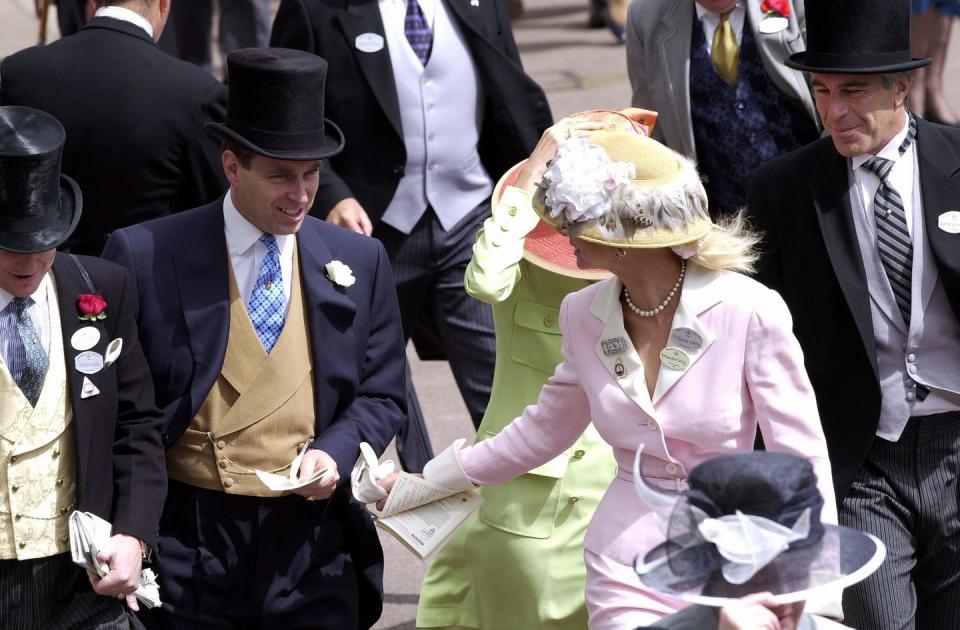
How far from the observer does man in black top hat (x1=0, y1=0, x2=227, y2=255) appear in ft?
18.0

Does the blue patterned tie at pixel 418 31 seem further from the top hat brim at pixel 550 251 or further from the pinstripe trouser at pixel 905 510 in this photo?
the pinstripe trouser at pixel 905 510

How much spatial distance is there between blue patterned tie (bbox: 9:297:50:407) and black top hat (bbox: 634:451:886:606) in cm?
157

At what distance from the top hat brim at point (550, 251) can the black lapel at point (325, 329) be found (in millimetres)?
606

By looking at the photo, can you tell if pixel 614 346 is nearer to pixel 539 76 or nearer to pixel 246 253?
pixel 246 253

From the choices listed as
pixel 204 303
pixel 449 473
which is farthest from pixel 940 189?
pixel 204 303

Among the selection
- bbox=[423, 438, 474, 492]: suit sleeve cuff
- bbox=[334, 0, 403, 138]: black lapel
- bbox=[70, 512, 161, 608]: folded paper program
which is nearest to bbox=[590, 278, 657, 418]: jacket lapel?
bbox=[423, 438, 474, 492]: suit sleeve cuff

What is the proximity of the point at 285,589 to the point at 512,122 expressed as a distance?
7.40 feet

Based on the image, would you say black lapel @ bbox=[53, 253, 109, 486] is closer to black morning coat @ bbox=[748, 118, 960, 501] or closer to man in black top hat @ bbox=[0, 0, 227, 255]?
man in black top hat @ bbox=[0, 0, 227, 255]

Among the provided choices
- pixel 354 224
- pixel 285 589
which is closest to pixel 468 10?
pixel 354 224

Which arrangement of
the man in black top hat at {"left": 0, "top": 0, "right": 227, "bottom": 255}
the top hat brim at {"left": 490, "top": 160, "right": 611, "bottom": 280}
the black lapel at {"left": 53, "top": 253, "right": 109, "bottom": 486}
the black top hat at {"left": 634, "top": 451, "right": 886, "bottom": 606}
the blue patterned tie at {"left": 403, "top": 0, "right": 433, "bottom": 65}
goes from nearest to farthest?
the black top hat at {"left": 634, "top": 451, "right": 886, "bottom": 606} < the black lapel at {"left": 53, "top": 253, "right": 109, "bottom": 486} < the top hat brim at {"left": 490, "top": 160, "right": 611, "bottom": 280} < the man in black top hat at {"left": 0, "top": 0, "right": 227, "bottom": 255} < the blue patterned tie at {"left": 403, "top": 0, "right": 433, "bottom": 65}

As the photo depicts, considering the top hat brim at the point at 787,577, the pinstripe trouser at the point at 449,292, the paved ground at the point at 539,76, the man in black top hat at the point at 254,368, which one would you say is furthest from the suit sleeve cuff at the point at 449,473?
the paved ground at the point at 539,76

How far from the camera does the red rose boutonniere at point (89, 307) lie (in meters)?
4.19

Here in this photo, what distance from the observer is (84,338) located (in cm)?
416

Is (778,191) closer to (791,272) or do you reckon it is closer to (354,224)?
(791,272)
